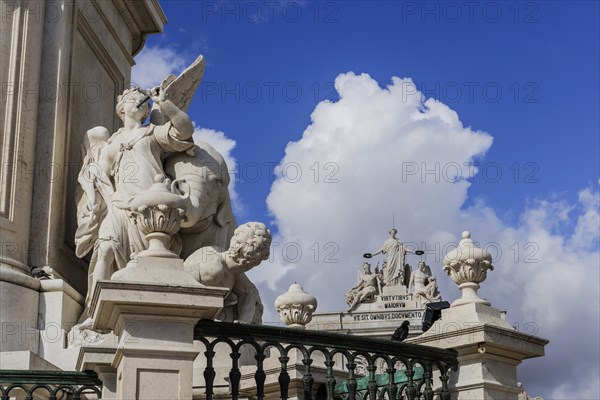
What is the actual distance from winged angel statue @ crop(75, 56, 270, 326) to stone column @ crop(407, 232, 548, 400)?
8.65 feet

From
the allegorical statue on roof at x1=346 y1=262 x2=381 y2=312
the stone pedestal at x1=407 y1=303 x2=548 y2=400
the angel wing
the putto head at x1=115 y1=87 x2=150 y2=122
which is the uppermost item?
the allegorical statue on roof at x1=346 y1=262 x2=381 y2=312

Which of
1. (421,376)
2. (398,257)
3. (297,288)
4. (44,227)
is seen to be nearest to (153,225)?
(421,376)

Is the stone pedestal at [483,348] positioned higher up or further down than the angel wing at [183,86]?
further down

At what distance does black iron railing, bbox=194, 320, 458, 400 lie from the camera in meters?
7.62

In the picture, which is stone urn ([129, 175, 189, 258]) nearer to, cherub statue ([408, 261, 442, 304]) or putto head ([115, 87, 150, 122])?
putto head ([115, 87, 150, 122])

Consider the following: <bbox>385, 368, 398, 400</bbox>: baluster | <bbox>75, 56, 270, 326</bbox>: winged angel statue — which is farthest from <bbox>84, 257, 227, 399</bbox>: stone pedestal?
<bbox>75, 56, 270, 326</bbox>: winged angel statue

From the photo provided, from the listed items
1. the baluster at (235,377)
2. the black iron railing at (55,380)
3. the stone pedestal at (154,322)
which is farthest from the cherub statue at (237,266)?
the stone pedestal at (154,322)

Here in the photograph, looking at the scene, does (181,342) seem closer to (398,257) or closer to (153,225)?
(153,225)

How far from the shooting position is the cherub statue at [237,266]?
32.5ft

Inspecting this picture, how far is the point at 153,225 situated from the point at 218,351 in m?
2.87

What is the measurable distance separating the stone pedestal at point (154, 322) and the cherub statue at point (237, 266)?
8.44ft

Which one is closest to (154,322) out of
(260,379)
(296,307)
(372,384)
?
(260,379)

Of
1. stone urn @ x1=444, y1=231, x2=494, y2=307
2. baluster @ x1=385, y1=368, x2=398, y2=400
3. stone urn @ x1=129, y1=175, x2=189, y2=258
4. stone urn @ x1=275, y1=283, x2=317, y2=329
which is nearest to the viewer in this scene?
stone urn @ x1=129, y1=175, x2=189, y2=258

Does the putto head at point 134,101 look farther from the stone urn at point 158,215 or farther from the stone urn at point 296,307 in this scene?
the stone urn at point 158,215
